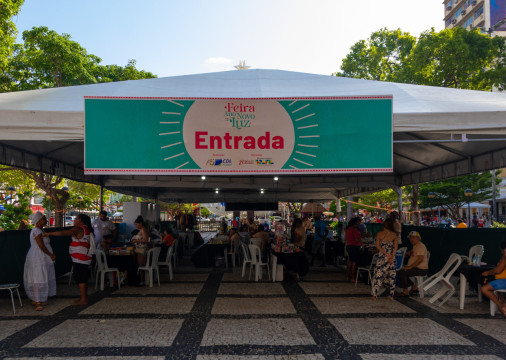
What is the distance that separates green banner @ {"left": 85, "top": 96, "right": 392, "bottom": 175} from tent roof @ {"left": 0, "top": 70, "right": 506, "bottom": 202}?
261 mm

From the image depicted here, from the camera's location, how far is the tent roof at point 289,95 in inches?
206

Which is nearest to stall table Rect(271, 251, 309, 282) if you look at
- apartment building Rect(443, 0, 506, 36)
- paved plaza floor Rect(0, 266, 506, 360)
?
paved plaza floor Rect(0, 266, 506, 360)

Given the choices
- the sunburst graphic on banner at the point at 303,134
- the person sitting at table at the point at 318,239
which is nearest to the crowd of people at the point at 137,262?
the sunburst graphic on banner at the point at 303,134

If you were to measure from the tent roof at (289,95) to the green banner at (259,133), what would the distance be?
261 millimetres

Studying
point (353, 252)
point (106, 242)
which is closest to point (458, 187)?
point (353, 252)

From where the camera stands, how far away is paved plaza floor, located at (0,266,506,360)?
423 cm

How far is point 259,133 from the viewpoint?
17.5 ft

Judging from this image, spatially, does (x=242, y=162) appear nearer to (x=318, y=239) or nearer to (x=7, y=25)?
(x=318, y=239)

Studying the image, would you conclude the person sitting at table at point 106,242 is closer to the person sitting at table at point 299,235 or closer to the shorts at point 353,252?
the person sitting at table at point 299,235

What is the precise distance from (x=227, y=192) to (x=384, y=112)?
1379 cm

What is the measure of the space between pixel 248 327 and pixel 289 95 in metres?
3.37

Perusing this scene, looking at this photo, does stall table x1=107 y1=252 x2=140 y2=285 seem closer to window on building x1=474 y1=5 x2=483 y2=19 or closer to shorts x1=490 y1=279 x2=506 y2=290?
shorts x1=490 y1=279 x2=506 y2=290

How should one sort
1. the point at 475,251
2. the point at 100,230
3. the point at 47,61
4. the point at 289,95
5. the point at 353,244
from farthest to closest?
the point at 47,61, the point at 100,230, the point at 353,244, the point at 475,251, the point at 289,95

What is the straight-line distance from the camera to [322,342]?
4551 mm
